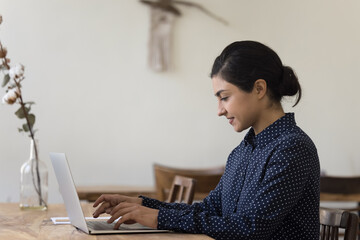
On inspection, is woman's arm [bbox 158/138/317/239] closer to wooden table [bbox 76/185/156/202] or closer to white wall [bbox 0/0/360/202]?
wooden table [bbox 76/185/156/202]

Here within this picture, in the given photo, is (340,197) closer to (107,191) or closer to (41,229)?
(107,191)

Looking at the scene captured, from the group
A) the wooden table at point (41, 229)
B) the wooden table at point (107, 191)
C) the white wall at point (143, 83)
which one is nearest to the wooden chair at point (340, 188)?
the white wall at point (143, 83)

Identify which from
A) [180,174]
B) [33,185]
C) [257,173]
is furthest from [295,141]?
[180,174]

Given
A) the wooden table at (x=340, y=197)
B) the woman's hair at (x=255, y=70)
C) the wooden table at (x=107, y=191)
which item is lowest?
the wooden table at (x=107, y=191)

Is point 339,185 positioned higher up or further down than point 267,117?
further down

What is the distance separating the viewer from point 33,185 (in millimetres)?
2121

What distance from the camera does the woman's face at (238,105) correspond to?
5.36 ft

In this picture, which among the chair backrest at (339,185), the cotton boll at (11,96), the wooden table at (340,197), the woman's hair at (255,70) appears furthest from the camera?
the wooden table at (340,197)

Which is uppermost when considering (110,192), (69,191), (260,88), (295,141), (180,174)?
(260,88)

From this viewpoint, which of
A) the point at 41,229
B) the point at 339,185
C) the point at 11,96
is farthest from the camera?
the point at 339,185

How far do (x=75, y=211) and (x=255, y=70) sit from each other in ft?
2.06

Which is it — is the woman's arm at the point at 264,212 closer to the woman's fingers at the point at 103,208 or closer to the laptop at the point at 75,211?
the laptop at the point at 75,211

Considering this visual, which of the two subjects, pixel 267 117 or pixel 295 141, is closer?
pixel 295 141

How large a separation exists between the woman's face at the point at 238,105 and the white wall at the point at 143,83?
2.24 meters
